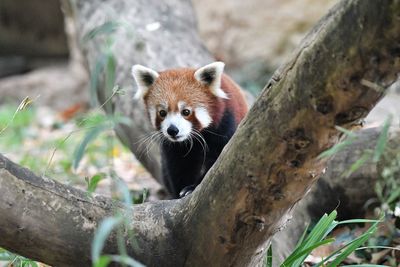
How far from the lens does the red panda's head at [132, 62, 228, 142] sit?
3.31 meters

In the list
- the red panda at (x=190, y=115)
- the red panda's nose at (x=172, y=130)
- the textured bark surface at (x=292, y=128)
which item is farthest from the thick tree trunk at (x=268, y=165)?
the red panda at (x=190, y=115)

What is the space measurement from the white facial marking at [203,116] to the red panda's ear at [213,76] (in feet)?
0.35

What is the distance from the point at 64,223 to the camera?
221 cm

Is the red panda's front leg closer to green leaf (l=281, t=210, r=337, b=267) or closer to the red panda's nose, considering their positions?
the red panda's nose

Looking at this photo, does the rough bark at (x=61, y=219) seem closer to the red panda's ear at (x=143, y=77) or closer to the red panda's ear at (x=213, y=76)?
the red panda's ear at (x=213, y=76)

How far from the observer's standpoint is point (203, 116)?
3.38 m

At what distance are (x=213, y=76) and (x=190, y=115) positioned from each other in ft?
0.78

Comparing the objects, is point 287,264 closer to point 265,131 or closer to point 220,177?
point 220,177

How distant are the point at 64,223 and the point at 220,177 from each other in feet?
1.82

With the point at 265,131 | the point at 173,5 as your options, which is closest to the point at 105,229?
the point at 265,131

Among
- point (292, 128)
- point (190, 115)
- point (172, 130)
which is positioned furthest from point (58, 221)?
point (190, 115)

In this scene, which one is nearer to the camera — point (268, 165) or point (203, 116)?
point (268, 165)

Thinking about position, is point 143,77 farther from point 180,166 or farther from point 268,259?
point 268,259

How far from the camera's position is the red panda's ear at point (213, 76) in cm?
324
